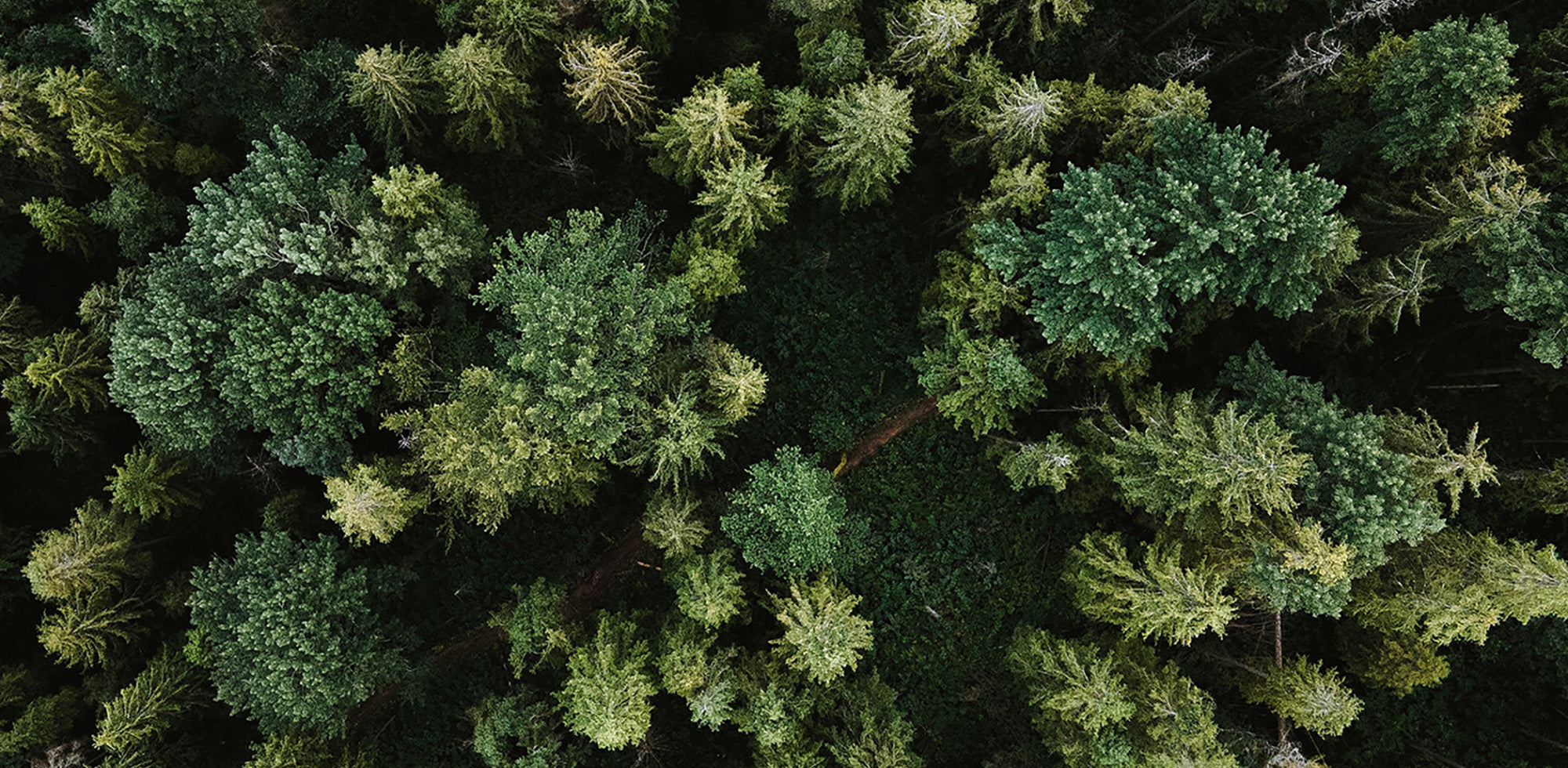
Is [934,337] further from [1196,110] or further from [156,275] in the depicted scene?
[156,275]

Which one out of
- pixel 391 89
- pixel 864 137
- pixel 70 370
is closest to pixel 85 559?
pixel 70 370

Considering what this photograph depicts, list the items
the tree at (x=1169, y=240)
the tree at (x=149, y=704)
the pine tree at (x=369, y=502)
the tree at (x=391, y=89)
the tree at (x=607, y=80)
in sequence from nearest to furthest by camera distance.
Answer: the tree at (x=1169, y=240), the pine tree at (x=369, y=502), the tree at (x=391, y=89), the tree at (x=607, y=80), the tree at (x=149, y=704)

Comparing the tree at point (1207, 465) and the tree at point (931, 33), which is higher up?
the tree at point (931, 33)

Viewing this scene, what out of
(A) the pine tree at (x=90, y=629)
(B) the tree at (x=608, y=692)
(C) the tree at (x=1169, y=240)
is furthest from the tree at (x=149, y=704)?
(C) the tree at (x=1169, y=240)

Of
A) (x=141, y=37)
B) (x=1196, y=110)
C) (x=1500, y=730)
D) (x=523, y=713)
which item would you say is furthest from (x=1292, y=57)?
(x=141, y=37)

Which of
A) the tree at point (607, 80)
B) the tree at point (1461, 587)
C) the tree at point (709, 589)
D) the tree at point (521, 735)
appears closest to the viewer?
the tree at point (1461, 587)

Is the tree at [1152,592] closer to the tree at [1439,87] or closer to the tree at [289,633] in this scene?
the tree at [1439,87]
